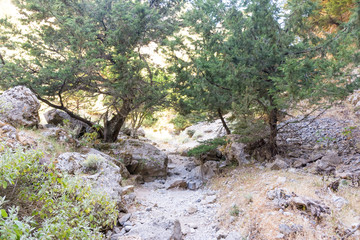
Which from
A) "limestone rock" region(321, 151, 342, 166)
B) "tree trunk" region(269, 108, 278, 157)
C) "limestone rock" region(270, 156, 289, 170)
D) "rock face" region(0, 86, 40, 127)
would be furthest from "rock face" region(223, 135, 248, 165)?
"rock face" region(0, 86, 40, 127)

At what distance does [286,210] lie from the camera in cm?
384

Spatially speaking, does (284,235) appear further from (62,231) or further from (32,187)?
(32,187)

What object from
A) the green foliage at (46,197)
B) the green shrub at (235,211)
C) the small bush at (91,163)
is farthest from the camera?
the small bush at (91,163)

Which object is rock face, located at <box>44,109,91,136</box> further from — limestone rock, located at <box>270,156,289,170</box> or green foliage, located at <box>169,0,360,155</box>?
limestone rock, located at <box>270,156,289,170</box>

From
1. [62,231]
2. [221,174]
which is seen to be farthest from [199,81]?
[62,231]

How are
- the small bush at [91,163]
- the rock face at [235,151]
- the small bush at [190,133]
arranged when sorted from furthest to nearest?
the small bush at [190,133], the rock face at [235,151], the small bush at [91,163]

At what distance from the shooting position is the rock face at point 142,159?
877 cm

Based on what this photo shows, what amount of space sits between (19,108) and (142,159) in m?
4.51

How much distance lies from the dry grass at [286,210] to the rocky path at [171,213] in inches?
14.5

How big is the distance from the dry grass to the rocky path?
0.37m

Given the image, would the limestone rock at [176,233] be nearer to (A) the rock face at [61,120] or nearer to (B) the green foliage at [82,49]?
(B) the green foliage at [82,49]

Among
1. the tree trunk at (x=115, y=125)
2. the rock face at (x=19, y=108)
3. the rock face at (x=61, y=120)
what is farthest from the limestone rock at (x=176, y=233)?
the rock face at (x=61, y=120)

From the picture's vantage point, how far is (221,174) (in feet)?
26.0

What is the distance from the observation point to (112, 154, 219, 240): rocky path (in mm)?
3793
